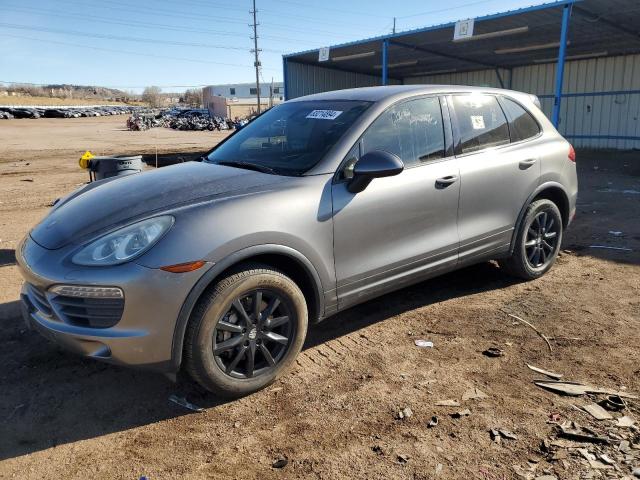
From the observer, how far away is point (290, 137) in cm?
378

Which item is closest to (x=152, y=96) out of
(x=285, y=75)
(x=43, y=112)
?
(x=43, y=112)

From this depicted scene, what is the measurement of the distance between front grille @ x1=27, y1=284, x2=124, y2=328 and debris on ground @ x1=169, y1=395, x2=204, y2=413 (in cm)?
71

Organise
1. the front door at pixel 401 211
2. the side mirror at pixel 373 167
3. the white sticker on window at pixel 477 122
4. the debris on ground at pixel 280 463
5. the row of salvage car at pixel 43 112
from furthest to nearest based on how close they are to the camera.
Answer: the row of salvage car at pixel 43 112 → the white sticker on window at pixel 477 122 → the front door at pixel 401 211 → the side mirror at pixel 373 167 → the debris on ground at pixel 280 463

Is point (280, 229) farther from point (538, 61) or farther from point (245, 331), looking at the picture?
point (538, 61)

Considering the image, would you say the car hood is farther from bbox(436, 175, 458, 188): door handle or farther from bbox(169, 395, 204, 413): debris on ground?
bbox(436, 175, 458, 188): door handle

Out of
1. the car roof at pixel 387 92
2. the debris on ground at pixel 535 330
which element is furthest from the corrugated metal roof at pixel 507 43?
the debris on ground at pixel 535 330

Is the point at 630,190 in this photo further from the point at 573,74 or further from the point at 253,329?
the point at 573,74

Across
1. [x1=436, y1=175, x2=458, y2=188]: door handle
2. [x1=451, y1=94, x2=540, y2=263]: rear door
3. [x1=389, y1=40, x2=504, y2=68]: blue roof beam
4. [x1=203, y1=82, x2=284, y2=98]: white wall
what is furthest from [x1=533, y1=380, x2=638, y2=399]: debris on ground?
[x1=203, y1=82, x2=284, y2=98]: white wall

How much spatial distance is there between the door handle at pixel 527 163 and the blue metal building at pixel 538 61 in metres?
10.5

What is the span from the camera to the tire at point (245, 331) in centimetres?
270

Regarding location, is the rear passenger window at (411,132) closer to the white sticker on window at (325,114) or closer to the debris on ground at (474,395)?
the white sticker on window at (325,114)

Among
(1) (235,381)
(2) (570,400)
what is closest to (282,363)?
(1) (235,381)

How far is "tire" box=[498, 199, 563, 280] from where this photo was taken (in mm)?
4559

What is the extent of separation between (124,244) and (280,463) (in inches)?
53.6
